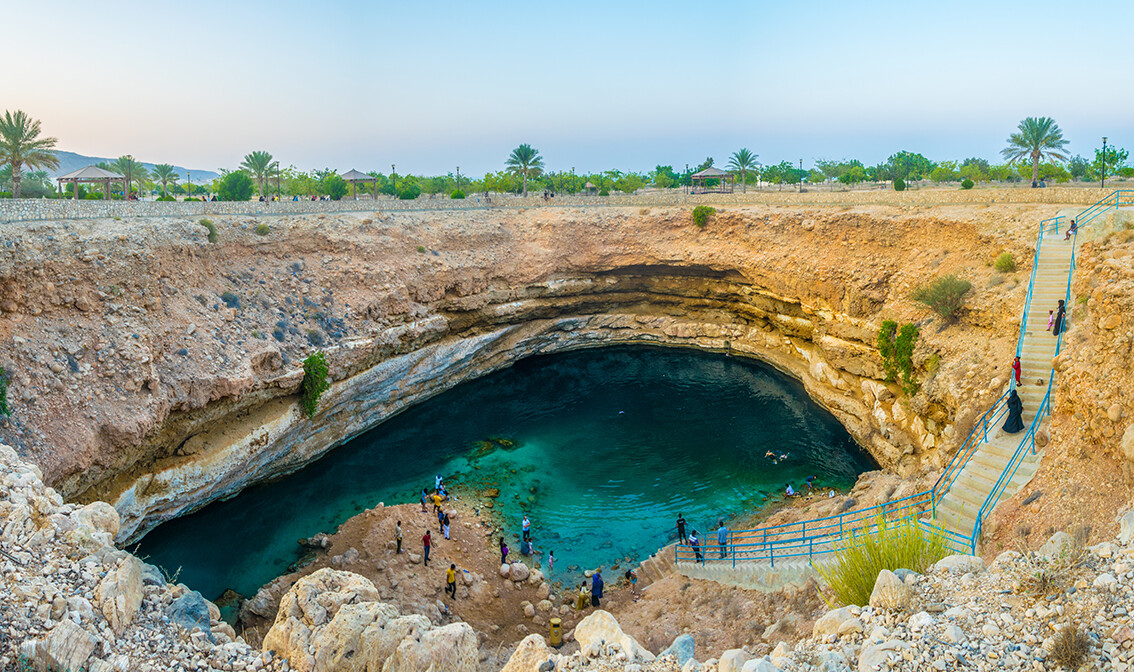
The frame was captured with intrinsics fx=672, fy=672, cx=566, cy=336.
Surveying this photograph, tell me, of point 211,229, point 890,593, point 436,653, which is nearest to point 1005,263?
point 890,593

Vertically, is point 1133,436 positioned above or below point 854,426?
above

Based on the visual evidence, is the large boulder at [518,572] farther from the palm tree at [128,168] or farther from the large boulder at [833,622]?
the palm tree at [128,168]

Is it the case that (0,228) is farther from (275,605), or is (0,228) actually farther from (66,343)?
(275,605)

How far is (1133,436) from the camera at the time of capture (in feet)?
46.2

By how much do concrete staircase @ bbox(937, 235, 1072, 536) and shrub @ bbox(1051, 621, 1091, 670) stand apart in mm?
8534

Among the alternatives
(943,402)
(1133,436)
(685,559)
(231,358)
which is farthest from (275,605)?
(943,402)

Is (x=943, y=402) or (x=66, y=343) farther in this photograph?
(x=943, y=402)

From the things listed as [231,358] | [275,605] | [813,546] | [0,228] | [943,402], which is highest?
[0,228]

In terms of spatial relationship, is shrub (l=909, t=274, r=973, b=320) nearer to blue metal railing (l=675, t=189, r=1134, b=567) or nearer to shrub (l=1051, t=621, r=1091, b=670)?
blue metal railing (l=675, t=189, r=1134, b=567)

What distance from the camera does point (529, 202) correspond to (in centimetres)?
5322

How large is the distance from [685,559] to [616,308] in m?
28.7

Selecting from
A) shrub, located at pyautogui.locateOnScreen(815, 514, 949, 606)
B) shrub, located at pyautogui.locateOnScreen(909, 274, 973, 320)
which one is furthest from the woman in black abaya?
shrub, located at pyautogui.locateOnScreen(815, 514, 949, 606)

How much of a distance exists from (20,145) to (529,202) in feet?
103

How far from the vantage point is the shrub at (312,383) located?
101 ft
